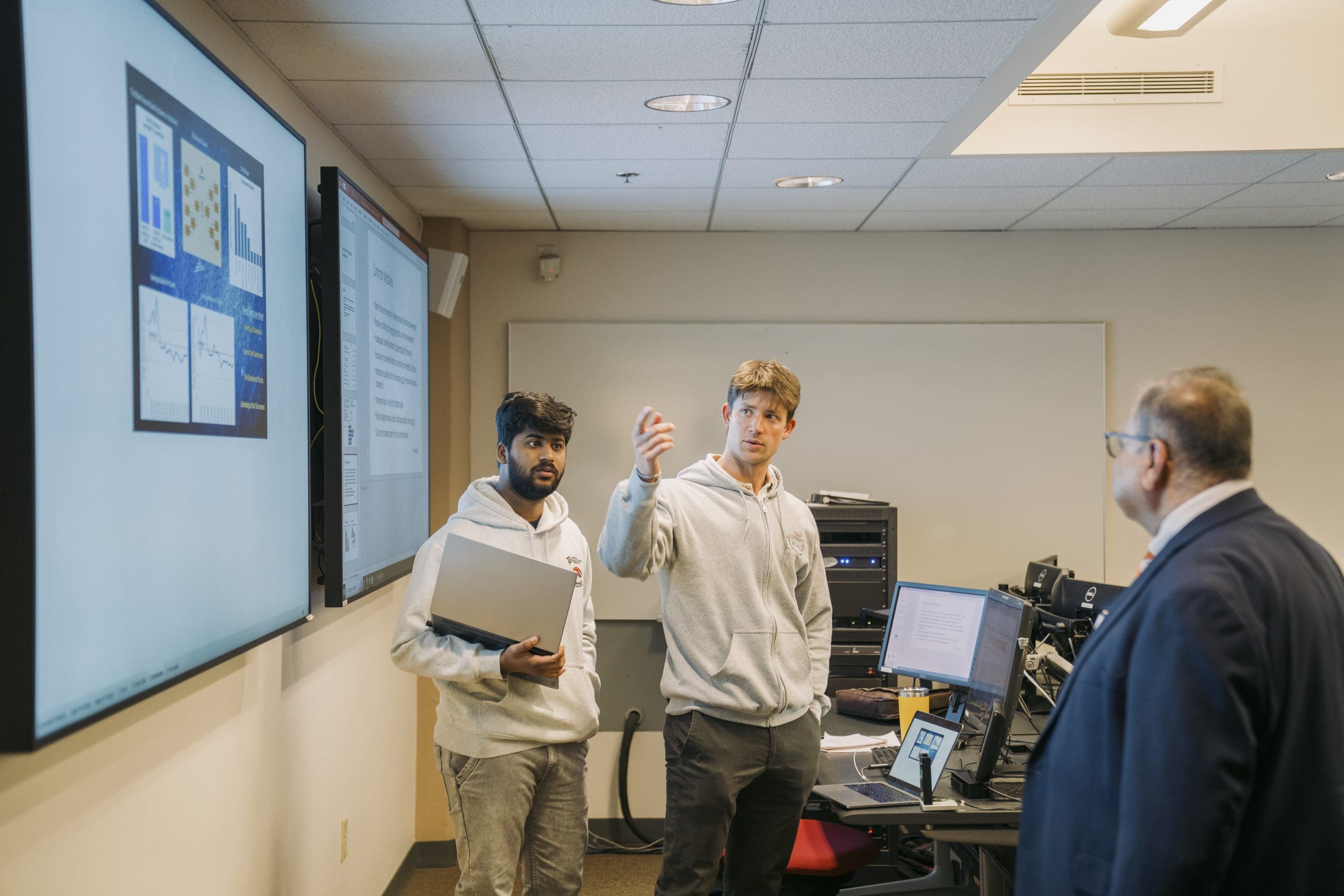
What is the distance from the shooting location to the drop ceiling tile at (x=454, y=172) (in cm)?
318

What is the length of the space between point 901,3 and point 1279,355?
324 cm

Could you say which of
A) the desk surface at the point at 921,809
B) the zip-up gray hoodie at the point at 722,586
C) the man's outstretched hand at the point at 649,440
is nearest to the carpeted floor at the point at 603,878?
the desk surface at the point at 921,809

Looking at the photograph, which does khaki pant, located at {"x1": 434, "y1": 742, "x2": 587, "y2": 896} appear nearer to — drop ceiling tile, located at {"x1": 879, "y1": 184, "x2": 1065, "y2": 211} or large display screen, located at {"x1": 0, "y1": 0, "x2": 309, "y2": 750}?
large display screen, located at {"x1": 0, "y1": 0, "x2": 309, "y2": 750}

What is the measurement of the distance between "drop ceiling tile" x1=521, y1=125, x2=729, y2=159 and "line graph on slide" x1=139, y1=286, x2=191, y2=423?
56.1 inches

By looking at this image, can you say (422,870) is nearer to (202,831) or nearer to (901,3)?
(202,831)

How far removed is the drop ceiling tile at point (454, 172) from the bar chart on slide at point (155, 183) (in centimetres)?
155

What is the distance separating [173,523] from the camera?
66.2 inches

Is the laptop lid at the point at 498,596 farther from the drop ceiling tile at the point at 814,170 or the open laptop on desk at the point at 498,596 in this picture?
the drop ceiling tile at the point at 814,170

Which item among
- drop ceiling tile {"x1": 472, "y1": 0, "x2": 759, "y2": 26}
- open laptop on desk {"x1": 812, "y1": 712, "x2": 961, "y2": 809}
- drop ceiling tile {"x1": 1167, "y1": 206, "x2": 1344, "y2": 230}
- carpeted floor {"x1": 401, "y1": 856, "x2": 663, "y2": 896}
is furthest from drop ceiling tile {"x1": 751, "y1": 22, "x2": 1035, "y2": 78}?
carpeted floor {"x1": 401, "y1": 856, "x2": 663, "y2": 896}

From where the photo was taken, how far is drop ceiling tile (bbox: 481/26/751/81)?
2164mm

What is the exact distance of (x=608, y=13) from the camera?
207 centimetres

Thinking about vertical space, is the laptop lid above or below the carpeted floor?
above

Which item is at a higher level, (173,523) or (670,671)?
(173,523)

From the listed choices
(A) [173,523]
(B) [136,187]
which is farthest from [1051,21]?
(A) [173,523]
